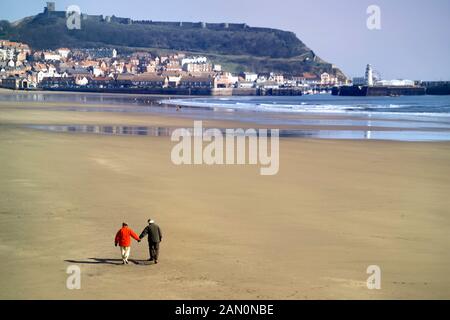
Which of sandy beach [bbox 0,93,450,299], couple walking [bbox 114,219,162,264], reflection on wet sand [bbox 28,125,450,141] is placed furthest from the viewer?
reflection on wet sand [bbox 28,125,450,141]

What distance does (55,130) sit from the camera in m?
30.1

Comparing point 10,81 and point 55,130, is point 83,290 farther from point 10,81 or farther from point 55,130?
point 10,81

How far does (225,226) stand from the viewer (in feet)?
39.5

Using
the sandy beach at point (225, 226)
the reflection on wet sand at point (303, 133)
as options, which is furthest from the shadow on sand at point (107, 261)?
the reflection on wet sand at point (303, 133)

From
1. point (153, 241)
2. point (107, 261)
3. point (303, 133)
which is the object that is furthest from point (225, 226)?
point (303, 133)

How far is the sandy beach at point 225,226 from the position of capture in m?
8.80

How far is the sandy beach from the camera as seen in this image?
880cm

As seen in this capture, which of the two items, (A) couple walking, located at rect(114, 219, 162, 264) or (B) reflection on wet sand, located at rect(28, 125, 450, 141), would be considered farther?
(B) reflection on wet sand, located at rect(28, 125, 450, 141)

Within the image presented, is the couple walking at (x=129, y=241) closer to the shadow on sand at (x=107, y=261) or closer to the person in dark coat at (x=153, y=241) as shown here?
the person in dark coat at (x=153, y=241)

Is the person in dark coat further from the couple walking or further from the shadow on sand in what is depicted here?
the shadow on sand

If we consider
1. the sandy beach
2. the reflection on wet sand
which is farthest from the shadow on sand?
the reflection on wet sand

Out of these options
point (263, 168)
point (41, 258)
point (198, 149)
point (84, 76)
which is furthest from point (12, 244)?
point (84, 76)

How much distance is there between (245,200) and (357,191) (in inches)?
112

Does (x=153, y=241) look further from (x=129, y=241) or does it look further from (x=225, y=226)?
(x=225, y=226)
